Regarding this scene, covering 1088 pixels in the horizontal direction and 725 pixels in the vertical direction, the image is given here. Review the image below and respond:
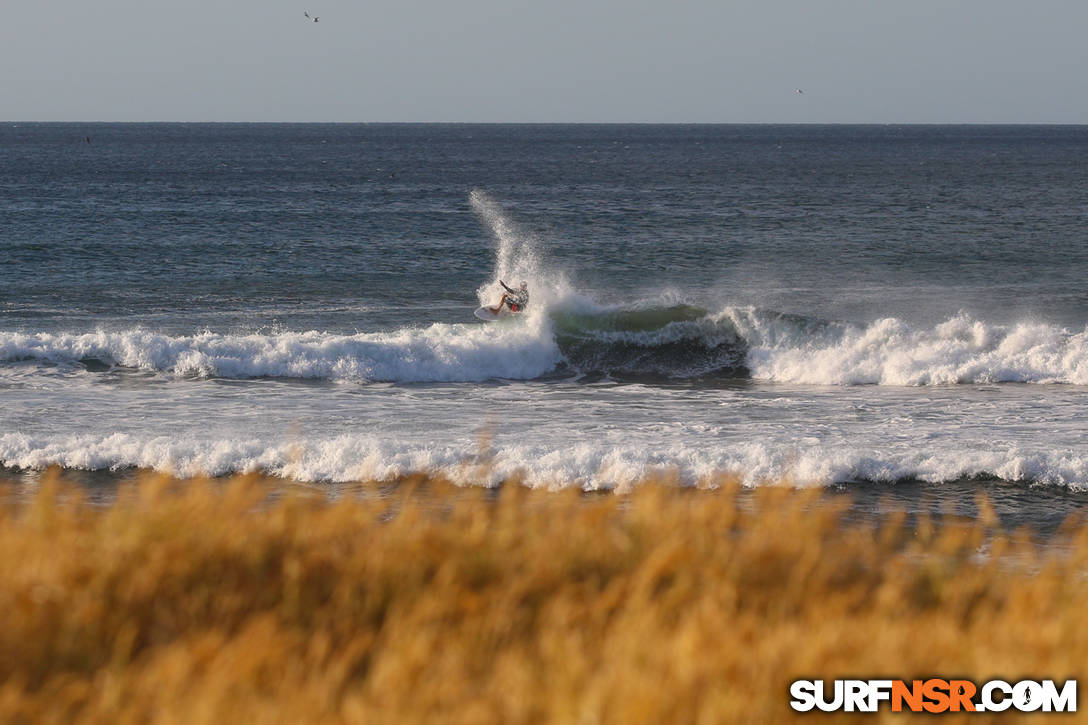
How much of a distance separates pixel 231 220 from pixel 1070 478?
4555cm

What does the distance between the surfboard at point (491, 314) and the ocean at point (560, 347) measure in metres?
0.74

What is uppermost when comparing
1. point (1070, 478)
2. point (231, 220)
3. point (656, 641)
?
point (231, 220)

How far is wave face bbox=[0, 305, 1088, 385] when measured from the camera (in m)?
21.2

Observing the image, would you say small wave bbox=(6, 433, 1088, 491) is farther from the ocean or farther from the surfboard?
the surfboard

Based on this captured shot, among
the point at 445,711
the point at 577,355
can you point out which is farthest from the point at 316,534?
the point at 577,355

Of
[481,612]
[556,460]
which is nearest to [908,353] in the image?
[556,460]

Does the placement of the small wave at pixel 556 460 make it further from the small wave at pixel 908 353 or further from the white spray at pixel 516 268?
the white spray at pixel 516 268

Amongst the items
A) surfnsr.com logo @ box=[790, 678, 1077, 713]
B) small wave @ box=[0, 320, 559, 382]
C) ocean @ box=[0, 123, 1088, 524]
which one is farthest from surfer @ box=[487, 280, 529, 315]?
surfnsr.com logo @ box=[790, 678, 1077, 713]

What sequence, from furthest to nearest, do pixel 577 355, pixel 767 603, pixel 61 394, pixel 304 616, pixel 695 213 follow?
pixel 695 213 < pixel 577 355 < pixel 61 394 < pixel 767 603 < pixel 304 616

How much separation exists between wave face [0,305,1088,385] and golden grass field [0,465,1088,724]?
14.7 m

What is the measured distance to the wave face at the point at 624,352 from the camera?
2123cm

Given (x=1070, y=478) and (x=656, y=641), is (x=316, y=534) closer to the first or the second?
(x=656, y=641)

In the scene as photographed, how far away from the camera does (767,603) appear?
5789mm

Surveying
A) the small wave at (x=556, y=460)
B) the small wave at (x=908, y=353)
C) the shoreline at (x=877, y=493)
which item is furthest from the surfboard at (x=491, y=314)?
the shoreline at (x=877, y=493)
